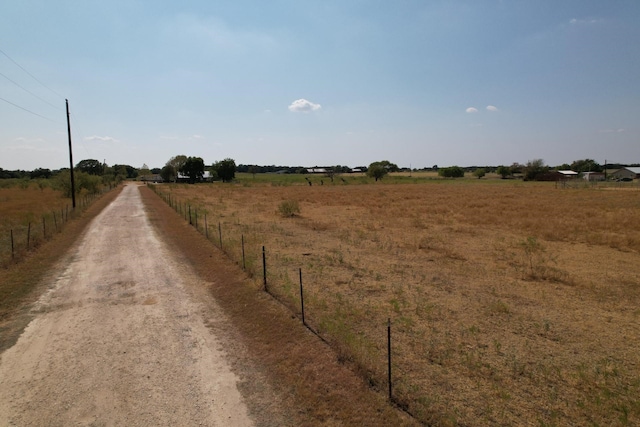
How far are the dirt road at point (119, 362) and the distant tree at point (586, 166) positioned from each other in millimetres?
179672

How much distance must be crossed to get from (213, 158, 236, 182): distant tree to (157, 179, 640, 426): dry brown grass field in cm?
11253

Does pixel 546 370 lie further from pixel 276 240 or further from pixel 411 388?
pixel 276 240

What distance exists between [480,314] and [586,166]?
592 ft

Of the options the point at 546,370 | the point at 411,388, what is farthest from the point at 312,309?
the point at 546,370

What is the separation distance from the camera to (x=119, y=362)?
6.47m

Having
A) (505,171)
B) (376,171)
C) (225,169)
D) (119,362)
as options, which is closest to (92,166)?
(225,169)

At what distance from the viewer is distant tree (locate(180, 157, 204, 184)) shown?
124250mm

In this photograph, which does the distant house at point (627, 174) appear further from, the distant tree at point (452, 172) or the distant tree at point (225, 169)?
the distant tree at point (225, 169)

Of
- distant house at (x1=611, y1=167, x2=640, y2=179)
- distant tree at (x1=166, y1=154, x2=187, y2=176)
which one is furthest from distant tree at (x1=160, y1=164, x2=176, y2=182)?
distant house at (x1=611, y1=167, x2=640, y2=179)

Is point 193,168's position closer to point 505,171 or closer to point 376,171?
point 376,171

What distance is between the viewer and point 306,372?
6.04 metres

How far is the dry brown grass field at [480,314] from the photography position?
17.9ft

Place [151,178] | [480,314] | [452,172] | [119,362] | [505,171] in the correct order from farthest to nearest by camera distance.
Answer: [151,178]
[452,172]
[505,171]
[480,314]
[119,362]

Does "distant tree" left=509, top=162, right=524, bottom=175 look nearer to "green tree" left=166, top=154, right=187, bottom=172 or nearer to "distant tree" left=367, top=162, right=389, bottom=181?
"distant tree" left=367, top=162, right=389, bottom=181
